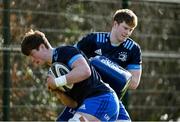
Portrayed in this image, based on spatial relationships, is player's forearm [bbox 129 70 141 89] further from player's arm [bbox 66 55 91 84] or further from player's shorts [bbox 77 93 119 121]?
player's arm [bbox 66 55 91 84]

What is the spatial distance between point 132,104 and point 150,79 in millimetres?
521

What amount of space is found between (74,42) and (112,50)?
8.36 ft

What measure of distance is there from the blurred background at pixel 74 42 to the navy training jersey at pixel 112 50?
162cm

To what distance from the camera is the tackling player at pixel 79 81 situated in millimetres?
6910

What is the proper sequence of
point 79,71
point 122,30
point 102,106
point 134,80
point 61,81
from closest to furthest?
point 79,71 → point 61,81 → point 102,106 → point 122,30 → point 134,80

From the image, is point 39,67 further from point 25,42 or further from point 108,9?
point 25,42

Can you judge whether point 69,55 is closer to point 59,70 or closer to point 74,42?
point 59,70

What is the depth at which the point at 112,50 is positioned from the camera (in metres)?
8.03

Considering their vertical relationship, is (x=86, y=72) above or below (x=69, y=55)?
below

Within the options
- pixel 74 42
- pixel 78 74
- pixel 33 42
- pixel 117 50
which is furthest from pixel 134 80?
pixel 74 42

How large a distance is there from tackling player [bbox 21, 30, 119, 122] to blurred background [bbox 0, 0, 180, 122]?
7.90ft

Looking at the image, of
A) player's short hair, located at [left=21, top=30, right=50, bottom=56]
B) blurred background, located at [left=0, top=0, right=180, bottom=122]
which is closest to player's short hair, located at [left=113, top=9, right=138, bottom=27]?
player's short hair, located at [left=21, top=30, right=50, bottom=56]

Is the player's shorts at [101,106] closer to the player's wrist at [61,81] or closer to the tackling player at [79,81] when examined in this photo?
the tackling player at [79,81]

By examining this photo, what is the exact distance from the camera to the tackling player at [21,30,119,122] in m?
6.91
